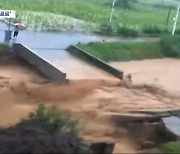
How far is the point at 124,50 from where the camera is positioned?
21703 millimetres

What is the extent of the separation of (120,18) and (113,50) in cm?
867

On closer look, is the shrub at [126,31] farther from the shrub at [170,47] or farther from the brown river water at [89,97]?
the brown river water at [89,97]

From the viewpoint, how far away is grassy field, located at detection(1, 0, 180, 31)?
2805 centimetres

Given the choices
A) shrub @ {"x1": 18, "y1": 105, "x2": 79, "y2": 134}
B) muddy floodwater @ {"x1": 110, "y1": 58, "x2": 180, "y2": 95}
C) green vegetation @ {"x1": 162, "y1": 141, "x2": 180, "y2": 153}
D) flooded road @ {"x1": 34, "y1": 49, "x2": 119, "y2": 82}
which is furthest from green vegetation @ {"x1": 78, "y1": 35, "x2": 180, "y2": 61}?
green vegetation @ {"x1": 162, "y1": 141, "x2": 180, "y2": 153}

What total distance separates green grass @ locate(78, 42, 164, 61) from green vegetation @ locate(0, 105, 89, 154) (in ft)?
31.7

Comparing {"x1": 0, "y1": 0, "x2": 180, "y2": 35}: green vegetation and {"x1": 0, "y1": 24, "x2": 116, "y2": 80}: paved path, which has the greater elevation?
{"x1": 0, "y1": 0, "x2": 180, "y2": 35}: green vegetation

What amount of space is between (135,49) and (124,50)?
75 cm

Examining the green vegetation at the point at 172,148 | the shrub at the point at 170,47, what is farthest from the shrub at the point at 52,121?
the shrub at the point at 170,47

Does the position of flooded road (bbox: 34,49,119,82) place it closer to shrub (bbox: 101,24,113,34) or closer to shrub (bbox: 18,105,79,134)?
shrub (bbox: 101,24,113,34)

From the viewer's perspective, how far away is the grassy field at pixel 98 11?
28.0 meters

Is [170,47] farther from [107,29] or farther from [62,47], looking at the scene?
[62,47]

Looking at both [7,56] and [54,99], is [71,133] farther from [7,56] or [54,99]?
[7,56]

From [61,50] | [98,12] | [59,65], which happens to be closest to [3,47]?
A: [59,65]

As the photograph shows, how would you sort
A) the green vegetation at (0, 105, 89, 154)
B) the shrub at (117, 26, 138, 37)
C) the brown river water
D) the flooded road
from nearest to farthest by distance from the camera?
the green vegetation at (0, 105, 89, 154)
the brown river water
the flooded road
the shrub at (117, 26, 138, 37)
